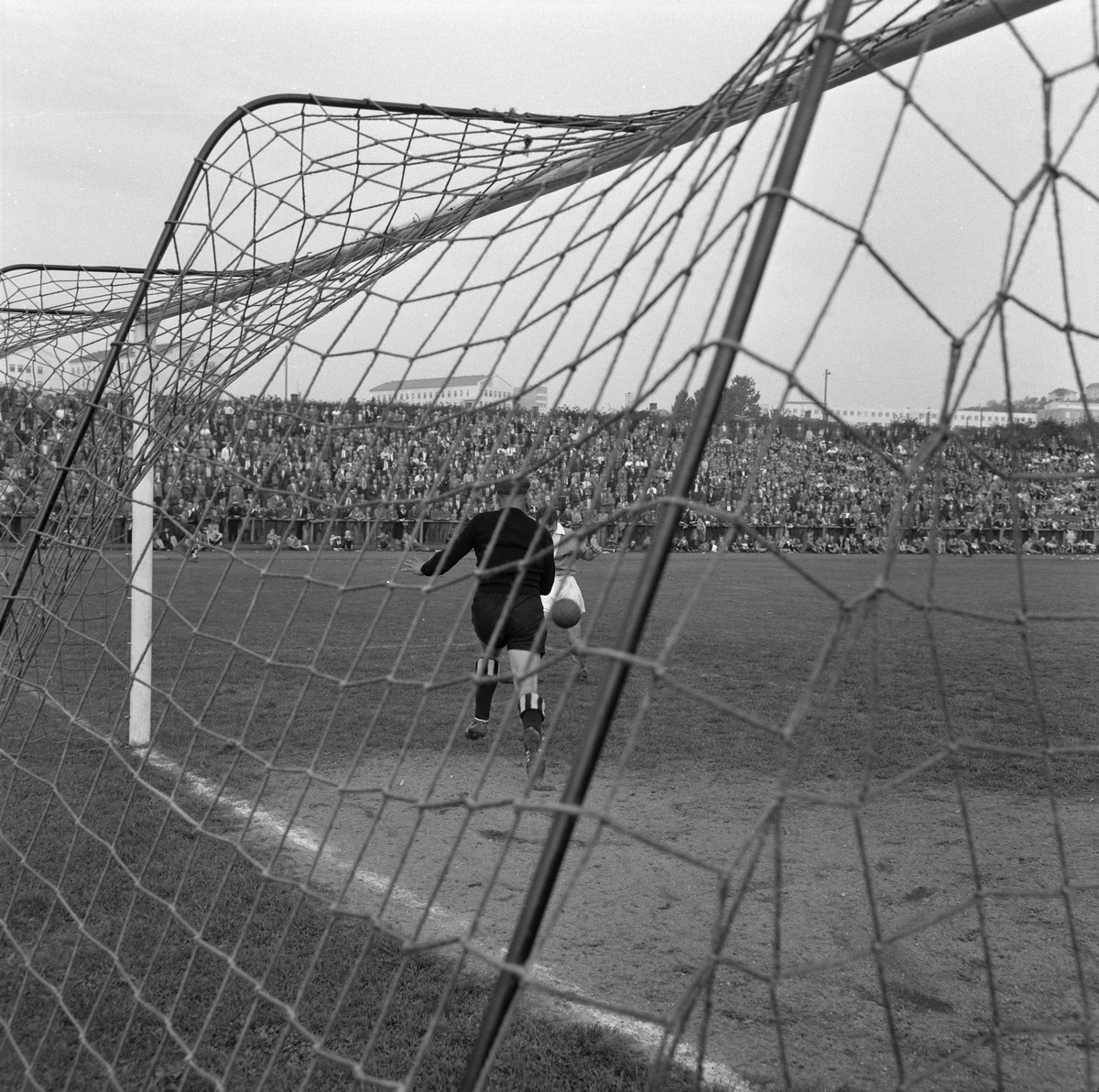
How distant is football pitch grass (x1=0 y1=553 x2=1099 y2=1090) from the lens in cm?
260

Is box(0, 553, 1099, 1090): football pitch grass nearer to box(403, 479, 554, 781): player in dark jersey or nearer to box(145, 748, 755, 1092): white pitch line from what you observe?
box(145, 748, 755, 1092): white pitch line

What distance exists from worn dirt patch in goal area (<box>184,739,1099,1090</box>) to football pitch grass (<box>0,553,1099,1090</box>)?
29 mm

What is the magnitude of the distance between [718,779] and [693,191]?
384 centimetres

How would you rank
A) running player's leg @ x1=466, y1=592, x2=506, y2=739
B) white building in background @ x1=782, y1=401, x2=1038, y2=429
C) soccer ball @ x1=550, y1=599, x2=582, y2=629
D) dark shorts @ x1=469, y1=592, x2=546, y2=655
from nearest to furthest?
white building in background @ x1=782, y1=401, x2=1038, y2=429
dark shorts @ x1=469, y1=592, x2=546, y2=655
running player's leg @ x1=466, y1=592, x2=506, y2=739
soccer ball @ x1=550, y1=599, x2=582, y2=629

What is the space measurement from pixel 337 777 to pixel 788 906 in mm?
2648

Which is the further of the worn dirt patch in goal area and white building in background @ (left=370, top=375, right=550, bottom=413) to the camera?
white building in background @ (left=370, top=375, right=550, bottom=413)

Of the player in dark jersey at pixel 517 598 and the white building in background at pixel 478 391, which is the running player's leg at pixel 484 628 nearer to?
the player in dark jersey at pixel 517 598

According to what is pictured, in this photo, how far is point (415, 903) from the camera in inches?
146

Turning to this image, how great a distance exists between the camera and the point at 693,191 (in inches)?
92.0

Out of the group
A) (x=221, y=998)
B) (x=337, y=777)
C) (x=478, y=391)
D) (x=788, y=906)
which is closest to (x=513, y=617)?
(x=337, y=777)

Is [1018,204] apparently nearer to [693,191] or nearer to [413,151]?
[693,191]

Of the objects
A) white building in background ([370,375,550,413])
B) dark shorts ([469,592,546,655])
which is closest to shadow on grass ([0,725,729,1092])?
white building in background ([370,375,550,413])

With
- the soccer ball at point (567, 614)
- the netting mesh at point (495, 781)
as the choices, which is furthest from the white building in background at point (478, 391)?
the soccer ball at point (567, 614)

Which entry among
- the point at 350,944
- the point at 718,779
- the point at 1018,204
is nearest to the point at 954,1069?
the point at 350,944
